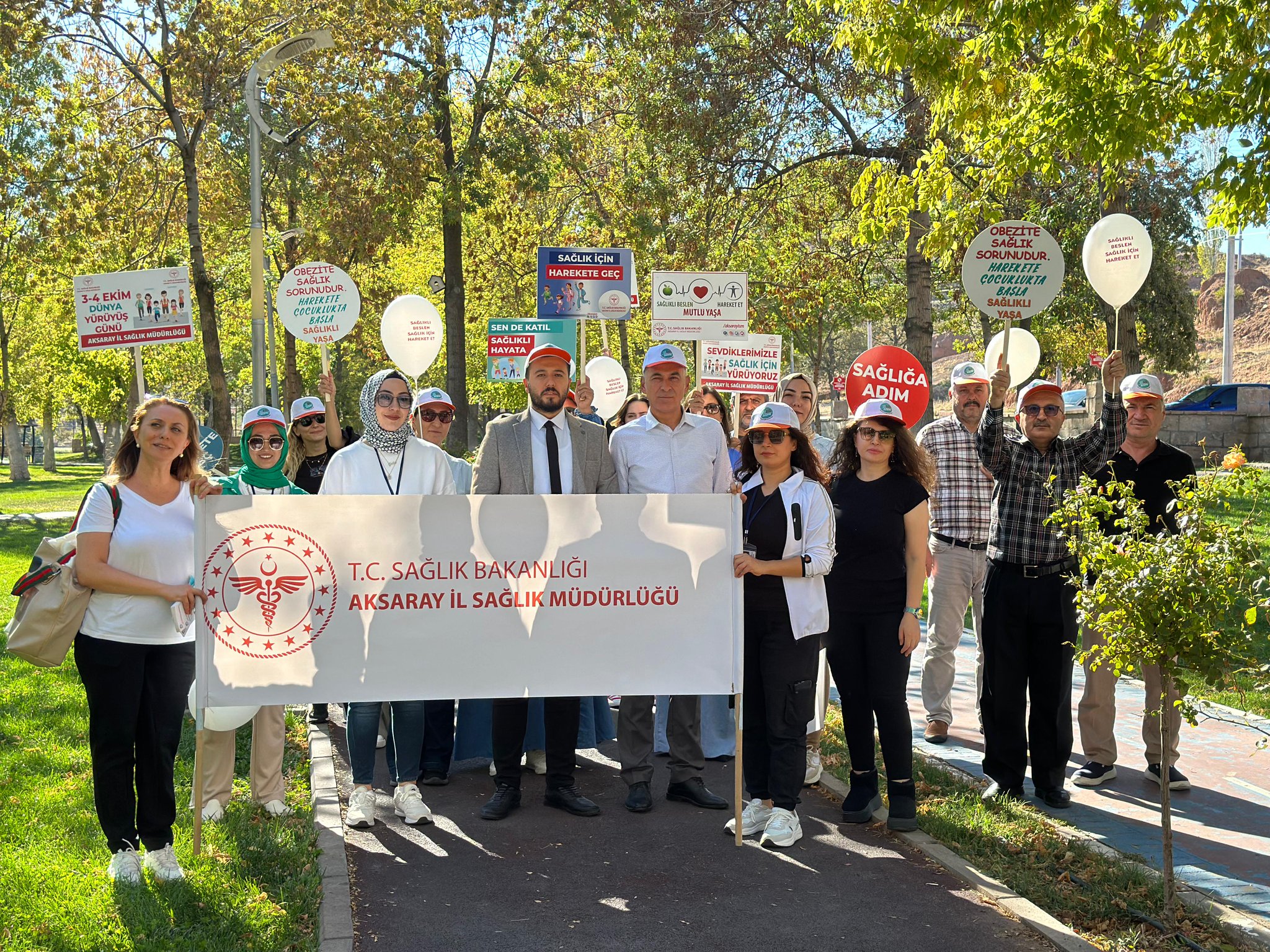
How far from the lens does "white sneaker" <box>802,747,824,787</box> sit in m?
6.92

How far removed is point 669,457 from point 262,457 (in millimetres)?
2141

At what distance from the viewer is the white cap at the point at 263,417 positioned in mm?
6191

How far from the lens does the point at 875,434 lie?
19.9 feet

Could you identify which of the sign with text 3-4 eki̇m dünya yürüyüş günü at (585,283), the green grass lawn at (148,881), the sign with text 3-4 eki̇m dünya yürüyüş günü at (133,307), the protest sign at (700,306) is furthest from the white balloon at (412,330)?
the green grass lawn at (148,881)

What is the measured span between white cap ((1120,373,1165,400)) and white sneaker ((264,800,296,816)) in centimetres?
517

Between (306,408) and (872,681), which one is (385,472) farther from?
(872,681)

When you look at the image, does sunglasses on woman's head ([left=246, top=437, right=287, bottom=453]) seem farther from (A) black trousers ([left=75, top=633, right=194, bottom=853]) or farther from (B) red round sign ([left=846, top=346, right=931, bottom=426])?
(B) red round sign ([left=846, top=346, right=931, bottom=426])

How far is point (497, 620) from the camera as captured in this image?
18.7 ft

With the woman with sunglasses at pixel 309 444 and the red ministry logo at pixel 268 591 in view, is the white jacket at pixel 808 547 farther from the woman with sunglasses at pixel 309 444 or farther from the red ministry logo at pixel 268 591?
the woman with sunglasses at pixel 309 444

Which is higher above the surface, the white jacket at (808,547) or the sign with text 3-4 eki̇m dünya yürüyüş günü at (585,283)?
the sign with text 3-4 eki̇m dünya yürüyüş günü at (585,283)

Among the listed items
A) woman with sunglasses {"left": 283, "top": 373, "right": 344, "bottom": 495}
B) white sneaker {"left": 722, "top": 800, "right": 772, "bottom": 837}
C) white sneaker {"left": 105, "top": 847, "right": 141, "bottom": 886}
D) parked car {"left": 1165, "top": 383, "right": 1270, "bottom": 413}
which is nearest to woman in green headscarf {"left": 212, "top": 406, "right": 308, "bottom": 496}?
woman with sunglasses {"left": 283, "top": 373, "right": 344, "bottom": 495}

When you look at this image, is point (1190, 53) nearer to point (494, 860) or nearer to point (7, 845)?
point (494, 860)

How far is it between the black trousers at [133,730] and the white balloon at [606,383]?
9.08 meters

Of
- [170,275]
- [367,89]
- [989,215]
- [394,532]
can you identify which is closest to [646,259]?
[367,89]
